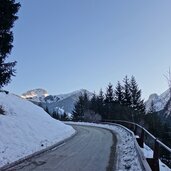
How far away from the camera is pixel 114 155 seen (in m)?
16.2

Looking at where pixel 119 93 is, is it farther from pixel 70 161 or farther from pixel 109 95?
pixel 70 161

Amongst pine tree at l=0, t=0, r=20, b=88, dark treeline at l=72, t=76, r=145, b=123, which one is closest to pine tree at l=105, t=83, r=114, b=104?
dark treeline at l=72, t=76, r=145, b=123

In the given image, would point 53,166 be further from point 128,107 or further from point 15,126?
point 128,107

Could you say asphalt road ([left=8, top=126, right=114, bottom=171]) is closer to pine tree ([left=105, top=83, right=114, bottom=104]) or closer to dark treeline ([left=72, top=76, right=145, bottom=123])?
dark treeline ([left=72, top=76, right=145, bottom=123])

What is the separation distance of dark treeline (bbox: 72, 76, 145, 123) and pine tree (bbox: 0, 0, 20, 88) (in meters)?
52.0

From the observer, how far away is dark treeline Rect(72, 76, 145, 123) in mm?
78438

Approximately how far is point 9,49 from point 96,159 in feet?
35.2

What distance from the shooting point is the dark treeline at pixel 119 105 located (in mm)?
78438

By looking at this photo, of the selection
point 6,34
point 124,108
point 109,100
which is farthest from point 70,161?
point 109,100

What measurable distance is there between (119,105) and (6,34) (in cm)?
6167

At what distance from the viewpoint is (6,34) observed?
73.8 ft

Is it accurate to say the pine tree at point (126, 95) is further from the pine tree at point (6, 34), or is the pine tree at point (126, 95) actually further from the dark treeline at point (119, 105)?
the pine tree at point (6, 34)

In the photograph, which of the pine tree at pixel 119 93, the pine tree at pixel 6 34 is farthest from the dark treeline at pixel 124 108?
the pine tree at pixel 6 34

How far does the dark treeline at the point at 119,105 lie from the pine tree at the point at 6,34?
5203 cm
